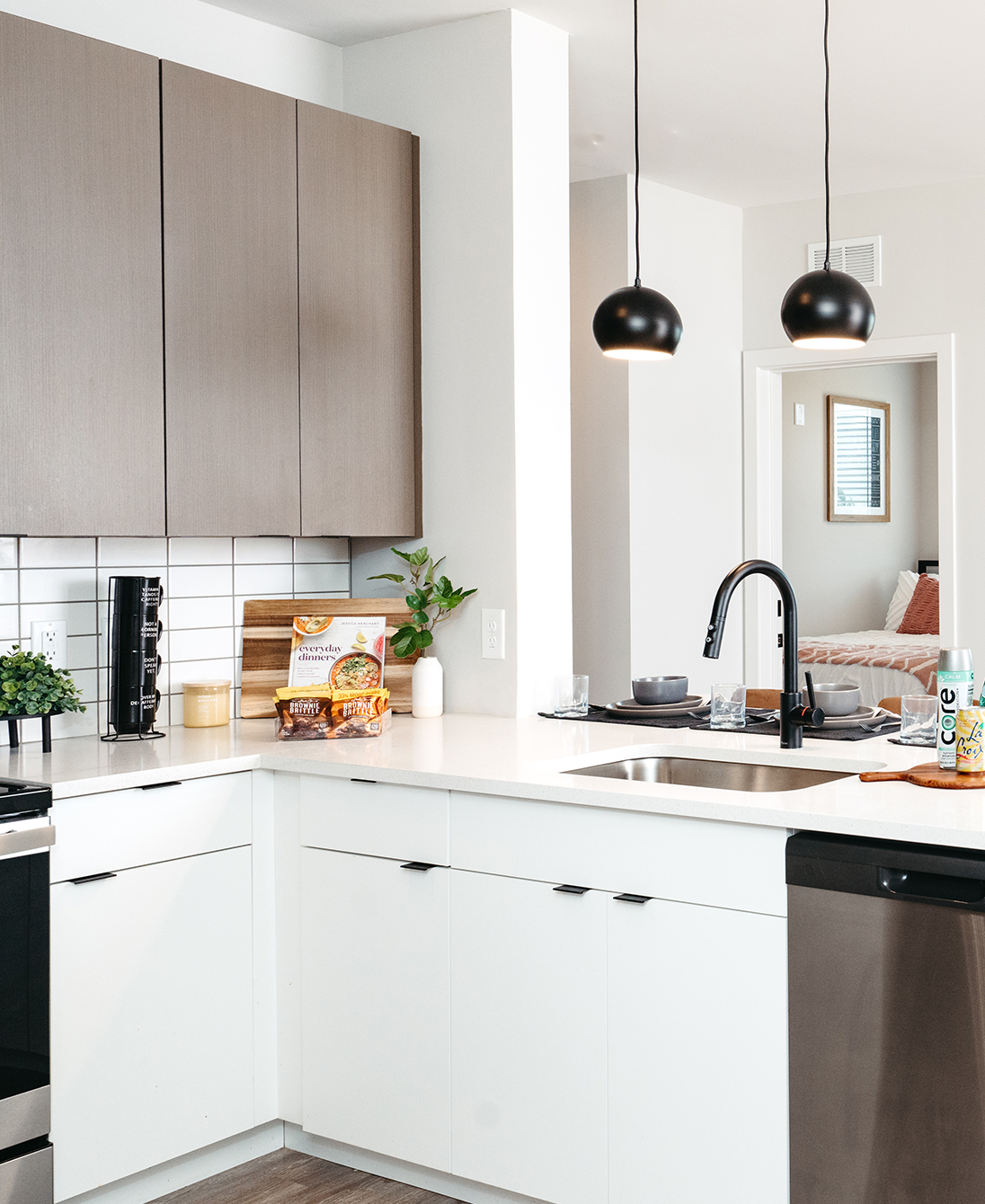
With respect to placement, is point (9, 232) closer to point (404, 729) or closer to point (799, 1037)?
point (404, 729)

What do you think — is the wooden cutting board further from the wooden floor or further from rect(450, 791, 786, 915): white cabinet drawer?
the wooden floor

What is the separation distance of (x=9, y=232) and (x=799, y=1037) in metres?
2.07

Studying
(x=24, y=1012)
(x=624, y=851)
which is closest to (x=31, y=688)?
(x=24, y=1012)

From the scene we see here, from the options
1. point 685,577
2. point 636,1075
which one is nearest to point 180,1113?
point 636,1075

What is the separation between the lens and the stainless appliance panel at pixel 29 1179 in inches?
88.6

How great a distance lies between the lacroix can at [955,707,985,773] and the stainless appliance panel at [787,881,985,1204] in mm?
404

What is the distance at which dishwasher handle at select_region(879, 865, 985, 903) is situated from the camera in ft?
6.22

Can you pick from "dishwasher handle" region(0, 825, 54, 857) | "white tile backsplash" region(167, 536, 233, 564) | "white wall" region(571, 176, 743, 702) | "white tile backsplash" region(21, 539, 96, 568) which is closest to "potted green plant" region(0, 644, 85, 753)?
"white tile backsplash" region(21, 539, 96, 568)

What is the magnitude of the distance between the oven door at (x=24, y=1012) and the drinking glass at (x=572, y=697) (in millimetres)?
1384

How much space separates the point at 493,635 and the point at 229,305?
1.04m

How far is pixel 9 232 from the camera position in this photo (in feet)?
8.57

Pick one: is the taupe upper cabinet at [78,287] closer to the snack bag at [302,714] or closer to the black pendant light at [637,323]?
the snack bag at [302,714]

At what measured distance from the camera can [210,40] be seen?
329cm

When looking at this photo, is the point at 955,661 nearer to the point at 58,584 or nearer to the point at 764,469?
the point at 58,584
